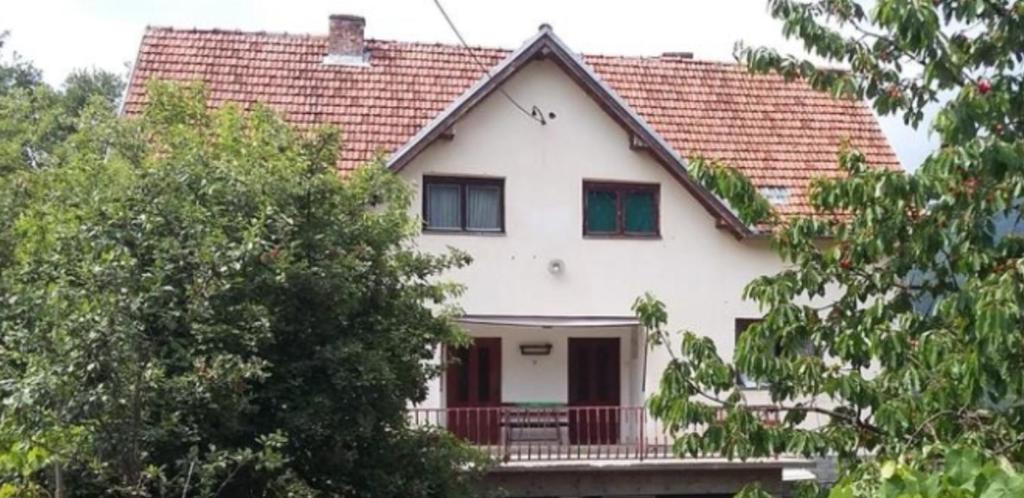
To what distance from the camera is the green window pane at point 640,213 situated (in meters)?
19.6

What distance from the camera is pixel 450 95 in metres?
20.6

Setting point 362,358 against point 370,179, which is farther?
point 370,179

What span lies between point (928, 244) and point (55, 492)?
19.4ft

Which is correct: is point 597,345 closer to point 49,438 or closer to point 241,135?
point 241,135

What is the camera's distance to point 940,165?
6.23 metres

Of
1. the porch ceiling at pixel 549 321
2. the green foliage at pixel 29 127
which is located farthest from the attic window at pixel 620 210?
the green foliage at pixel 29 127

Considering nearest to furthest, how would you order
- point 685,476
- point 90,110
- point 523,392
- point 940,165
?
point 940,165, point 90,110, point 685,476, point 523,392

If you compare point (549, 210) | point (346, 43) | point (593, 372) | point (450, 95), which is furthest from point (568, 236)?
point (346, 43)

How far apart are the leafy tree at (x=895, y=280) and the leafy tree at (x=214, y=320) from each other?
2.97m

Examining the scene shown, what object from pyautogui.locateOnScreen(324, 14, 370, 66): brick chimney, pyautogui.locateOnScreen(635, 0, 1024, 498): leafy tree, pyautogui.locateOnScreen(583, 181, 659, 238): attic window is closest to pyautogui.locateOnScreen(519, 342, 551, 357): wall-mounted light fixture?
pyautogui.locateOnScreen(583, 181, 659, 238): attic window

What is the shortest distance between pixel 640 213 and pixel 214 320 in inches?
480

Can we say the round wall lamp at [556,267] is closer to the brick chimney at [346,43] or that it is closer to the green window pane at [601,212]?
the green window pane at [601,212]

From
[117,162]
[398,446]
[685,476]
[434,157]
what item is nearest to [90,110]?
[117,162]

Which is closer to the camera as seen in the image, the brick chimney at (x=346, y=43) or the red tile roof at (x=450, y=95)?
the red tile roof at (x=450, y=95)
